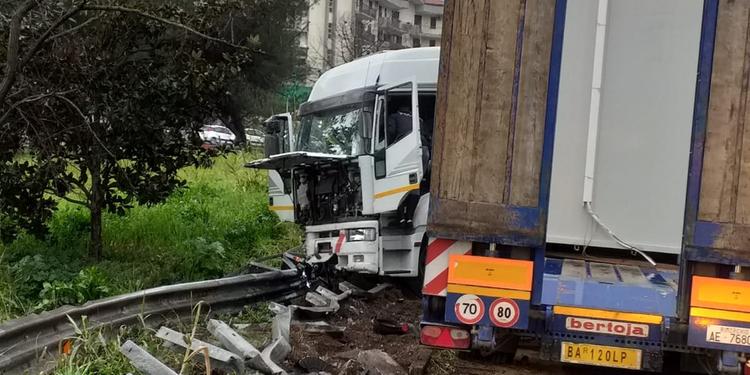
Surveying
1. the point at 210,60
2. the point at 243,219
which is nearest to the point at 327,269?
the point at 210,60

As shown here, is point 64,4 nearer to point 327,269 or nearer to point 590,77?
point 327,269

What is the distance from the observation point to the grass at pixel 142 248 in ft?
21.9

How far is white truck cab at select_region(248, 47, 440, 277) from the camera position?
8.71 m

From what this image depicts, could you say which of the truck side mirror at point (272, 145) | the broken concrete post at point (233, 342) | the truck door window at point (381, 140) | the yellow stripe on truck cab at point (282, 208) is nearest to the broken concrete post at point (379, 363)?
the broken concrete post at point (233, 342)

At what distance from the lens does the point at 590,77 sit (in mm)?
4719

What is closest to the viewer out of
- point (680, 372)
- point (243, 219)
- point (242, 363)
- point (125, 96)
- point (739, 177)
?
point (739, 177)

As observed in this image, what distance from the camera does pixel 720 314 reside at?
428cm

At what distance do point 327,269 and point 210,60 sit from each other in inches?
121

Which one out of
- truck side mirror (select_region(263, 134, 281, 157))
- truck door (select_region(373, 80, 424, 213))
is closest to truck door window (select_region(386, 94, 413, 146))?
truck door (select_region(373, 80, 424, 213))

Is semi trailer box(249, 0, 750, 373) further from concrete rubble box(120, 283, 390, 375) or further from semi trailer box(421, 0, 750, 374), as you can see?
concrete rubble box(120, 283, 390, 375)

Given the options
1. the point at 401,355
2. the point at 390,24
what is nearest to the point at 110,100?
the point at 401,355

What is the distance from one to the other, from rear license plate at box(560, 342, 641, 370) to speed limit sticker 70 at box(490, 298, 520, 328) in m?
0.40

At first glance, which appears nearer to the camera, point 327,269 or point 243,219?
point 327,269

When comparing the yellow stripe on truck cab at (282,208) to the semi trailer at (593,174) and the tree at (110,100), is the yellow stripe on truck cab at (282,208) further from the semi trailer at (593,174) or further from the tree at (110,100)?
the semi trailer at (593,174)
